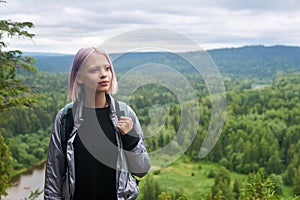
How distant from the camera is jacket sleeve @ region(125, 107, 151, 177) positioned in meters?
1.70

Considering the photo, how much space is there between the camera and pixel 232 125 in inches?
1918

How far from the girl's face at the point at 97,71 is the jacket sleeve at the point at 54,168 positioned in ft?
0.79

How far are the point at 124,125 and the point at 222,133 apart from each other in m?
44.5

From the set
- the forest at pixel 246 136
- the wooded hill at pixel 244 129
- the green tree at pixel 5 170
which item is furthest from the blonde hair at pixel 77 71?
the forest at pixel 246 136

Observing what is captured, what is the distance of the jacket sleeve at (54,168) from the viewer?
1.74m

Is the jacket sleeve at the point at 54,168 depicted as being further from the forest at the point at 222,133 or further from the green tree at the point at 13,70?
the green tree at the point at 13,70

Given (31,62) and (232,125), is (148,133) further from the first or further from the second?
(232,125)

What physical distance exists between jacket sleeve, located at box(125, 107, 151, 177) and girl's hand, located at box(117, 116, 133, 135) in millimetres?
43

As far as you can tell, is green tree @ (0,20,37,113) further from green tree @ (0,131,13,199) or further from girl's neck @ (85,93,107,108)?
girl's neck @ (85,93,107,108)

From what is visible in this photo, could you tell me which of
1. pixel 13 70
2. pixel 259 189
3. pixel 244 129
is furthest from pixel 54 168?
pixel 244 129

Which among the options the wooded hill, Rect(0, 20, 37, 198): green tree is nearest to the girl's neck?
Rect(0, 20, 37, 198): green tree

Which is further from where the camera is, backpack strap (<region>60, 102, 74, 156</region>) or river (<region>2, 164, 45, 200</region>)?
river (<region>2, 164, 45, 200</region>)

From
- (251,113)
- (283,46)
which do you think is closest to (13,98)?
(251,113)

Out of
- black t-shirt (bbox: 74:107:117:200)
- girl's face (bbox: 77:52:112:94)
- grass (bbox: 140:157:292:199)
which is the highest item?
girl's face (bbox: 77:52:112:94)
